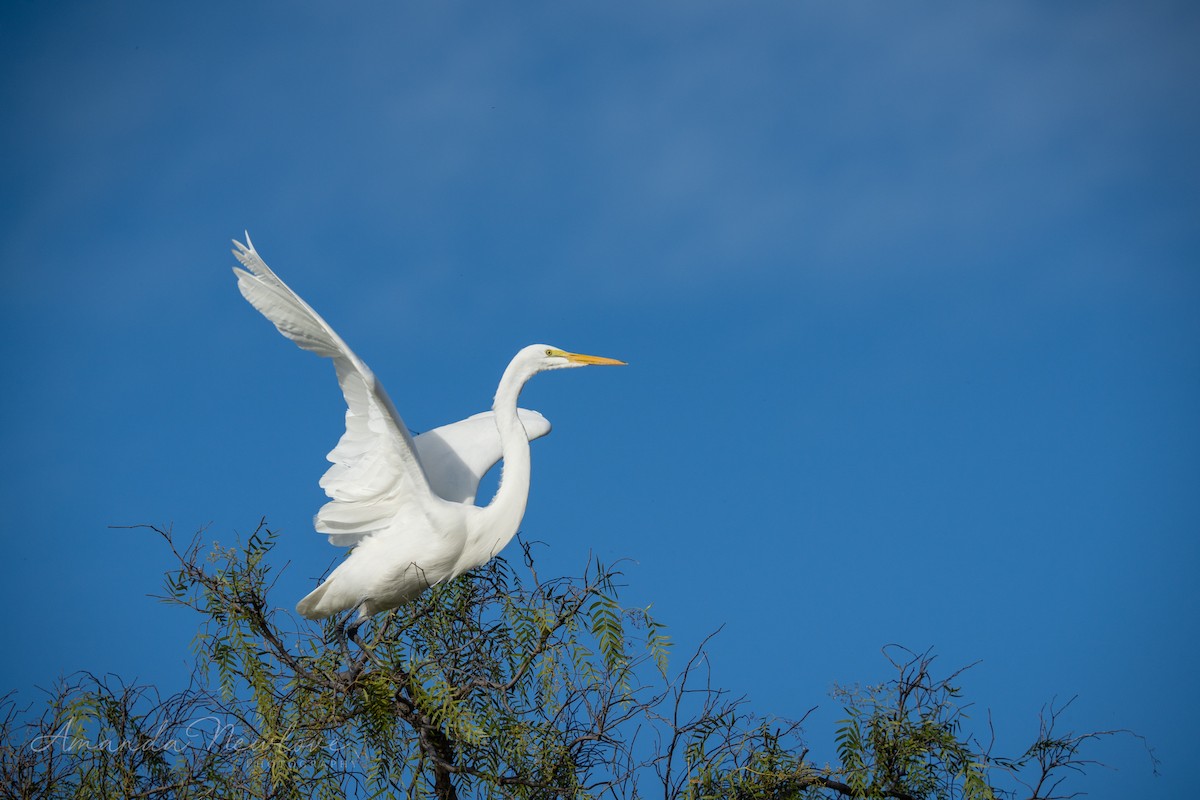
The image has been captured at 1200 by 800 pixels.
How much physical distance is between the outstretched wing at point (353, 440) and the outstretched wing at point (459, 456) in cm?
64

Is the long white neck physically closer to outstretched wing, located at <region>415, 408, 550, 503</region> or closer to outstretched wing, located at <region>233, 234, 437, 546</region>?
outstretched wing, located at <region>233, 234, 437, 546</region>

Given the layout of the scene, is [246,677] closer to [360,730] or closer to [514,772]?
[360,730]

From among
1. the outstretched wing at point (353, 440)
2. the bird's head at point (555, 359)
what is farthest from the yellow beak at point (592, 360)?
the outstretched wing at point (353, 440)

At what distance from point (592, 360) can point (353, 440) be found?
1.26 m

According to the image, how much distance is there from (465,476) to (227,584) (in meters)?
1.72

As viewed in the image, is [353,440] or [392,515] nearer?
[353,440]

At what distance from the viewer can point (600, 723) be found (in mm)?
3420

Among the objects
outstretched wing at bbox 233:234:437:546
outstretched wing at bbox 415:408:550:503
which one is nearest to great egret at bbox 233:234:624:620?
Result: outstretched wing at bbox 233:234:437:546

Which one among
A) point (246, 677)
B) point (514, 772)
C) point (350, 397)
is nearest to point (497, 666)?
point (514, 772)

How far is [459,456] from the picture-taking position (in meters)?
5.49

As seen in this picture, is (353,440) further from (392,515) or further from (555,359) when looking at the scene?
(555,359)

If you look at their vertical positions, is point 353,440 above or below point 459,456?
below

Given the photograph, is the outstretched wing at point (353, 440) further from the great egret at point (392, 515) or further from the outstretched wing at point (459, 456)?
the outstretched wing at point (459, 456)

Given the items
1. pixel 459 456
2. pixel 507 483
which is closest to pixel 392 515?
pixel 507 483
